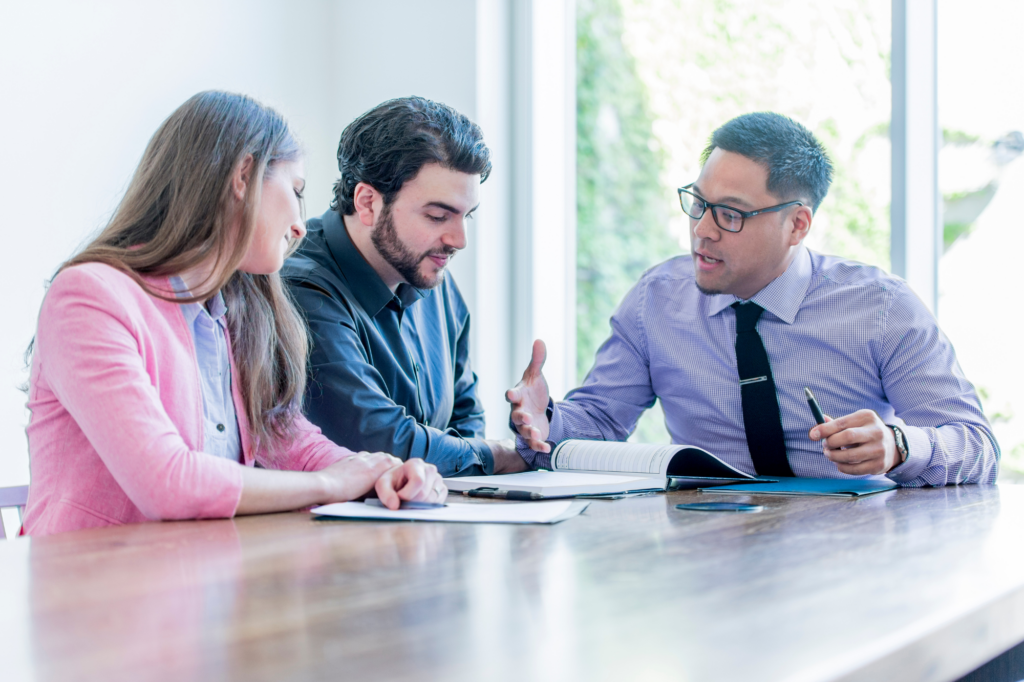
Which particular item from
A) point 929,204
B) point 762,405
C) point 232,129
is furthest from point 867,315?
point 232,129

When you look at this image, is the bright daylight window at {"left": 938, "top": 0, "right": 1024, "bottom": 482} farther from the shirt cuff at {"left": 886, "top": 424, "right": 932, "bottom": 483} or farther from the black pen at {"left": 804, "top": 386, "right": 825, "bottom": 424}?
the black pen at {"left": 804, "top": 386, "right": 825, "bottom": 424}

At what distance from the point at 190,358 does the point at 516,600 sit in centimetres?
84

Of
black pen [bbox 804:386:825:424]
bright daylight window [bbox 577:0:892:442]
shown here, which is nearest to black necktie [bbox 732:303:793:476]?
black pen [bbox 804:386:825:424]

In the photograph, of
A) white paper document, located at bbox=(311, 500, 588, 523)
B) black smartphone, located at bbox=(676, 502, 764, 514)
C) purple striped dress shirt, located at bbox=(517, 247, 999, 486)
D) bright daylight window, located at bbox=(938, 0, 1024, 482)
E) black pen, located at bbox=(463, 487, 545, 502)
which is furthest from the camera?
bright daylight window, located at bbox=(938, 0, 1024, 482)

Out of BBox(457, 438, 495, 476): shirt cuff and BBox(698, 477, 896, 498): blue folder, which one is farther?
BBox(457, 438, 495, 476): shirt cuff

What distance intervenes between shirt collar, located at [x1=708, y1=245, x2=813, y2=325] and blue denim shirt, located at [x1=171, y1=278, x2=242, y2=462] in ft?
3.68

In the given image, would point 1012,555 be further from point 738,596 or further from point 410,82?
point 410,82

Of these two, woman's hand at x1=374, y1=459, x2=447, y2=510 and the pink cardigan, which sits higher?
the pink cardigan

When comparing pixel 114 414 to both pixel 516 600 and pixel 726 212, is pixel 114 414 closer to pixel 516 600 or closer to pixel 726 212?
pixel 516 600

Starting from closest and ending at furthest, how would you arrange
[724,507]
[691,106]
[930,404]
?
1. [724,507]
2. [930,404]
3. [691,106]

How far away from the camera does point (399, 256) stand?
6.94 ft

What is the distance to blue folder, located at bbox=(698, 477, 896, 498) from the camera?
56.6 inches

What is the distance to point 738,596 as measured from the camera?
2.34 feet

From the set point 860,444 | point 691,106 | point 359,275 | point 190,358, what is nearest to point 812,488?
point 860,444
